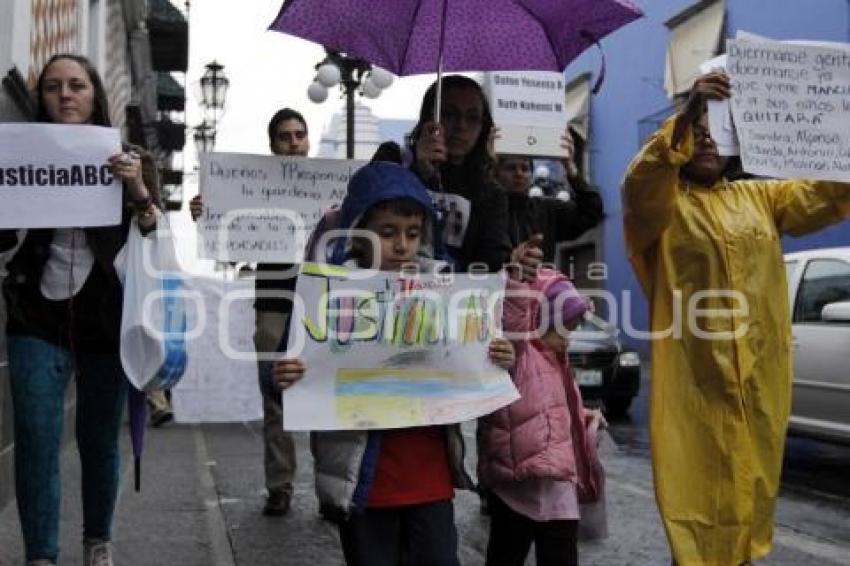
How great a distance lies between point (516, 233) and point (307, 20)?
3.87ft

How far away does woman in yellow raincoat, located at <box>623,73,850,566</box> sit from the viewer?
11.4 feet

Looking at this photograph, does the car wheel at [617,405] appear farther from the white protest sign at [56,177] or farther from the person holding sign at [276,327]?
the white protest sign at [56,177]

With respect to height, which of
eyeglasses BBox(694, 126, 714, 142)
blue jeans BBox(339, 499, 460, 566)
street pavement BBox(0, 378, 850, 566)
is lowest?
street pavement BBox(0, 378, 850, 566)

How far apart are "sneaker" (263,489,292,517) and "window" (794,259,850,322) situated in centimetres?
440

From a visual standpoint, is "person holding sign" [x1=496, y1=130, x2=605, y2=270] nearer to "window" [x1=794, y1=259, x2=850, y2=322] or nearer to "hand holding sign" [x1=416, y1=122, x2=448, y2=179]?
"hand holding sign" [x1=416, y1=122, x2=448, y2=179]

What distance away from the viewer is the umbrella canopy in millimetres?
3828

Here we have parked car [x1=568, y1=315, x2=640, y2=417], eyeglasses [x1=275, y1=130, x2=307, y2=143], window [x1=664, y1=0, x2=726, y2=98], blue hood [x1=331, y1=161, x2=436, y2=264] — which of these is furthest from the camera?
window [x1=664, y1=0, x2=726, y2=98]

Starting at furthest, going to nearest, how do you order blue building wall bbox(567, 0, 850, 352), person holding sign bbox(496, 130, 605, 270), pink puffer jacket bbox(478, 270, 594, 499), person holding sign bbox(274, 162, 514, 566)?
blue building wall bbox(567, 0, 850, 352)
person holding sign bbox(496, 130, 605, 270)
pink puffer jacket bbox(478, 270, 594, 499)
person holding sign bbox(274, 162, 514, 566)

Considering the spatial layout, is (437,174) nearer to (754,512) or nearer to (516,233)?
(516,233)

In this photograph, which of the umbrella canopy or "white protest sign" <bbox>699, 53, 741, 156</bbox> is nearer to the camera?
"white protest sign" <bbox>699, 53, 741, 156</bbox>

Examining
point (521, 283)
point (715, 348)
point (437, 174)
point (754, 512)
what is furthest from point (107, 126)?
point (754, 512)

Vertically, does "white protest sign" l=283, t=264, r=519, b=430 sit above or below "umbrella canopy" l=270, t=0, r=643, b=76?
below

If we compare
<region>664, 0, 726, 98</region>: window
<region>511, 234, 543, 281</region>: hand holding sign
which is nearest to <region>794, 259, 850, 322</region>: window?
<region>511, 234, 543, 281</region>: hand holding sign

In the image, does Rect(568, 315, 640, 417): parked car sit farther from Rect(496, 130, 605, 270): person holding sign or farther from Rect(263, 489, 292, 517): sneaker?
Rect(496, 130, 605, 270): person holding sign
